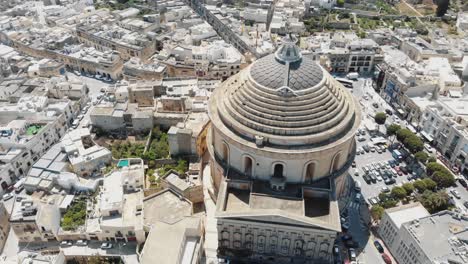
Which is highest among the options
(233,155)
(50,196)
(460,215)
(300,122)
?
(300,122)

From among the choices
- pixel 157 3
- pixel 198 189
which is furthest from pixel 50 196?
pixel 157 3

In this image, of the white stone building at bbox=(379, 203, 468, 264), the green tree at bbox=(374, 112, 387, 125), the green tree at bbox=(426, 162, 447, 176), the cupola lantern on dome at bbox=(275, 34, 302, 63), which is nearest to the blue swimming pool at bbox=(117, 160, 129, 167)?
the cupola lantern on dome at bbox=(275, 34, 302, 63)

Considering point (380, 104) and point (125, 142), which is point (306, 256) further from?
point (380, 104)

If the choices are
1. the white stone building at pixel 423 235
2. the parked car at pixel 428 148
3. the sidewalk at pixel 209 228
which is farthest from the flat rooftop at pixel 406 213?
the sidewalk at pixel 209 228

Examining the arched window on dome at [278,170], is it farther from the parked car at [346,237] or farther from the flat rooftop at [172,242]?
the parked car at [346,237]

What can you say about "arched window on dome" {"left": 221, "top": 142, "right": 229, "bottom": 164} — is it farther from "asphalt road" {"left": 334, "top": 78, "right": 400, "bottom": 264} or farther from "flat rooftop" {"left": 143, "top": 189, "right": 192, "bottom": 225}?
"asphalt road" {"left": 334, "top": 78, "right": 400, "bottom": 264}

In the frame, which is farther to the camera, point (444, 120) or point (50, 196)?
point (444, 120)
